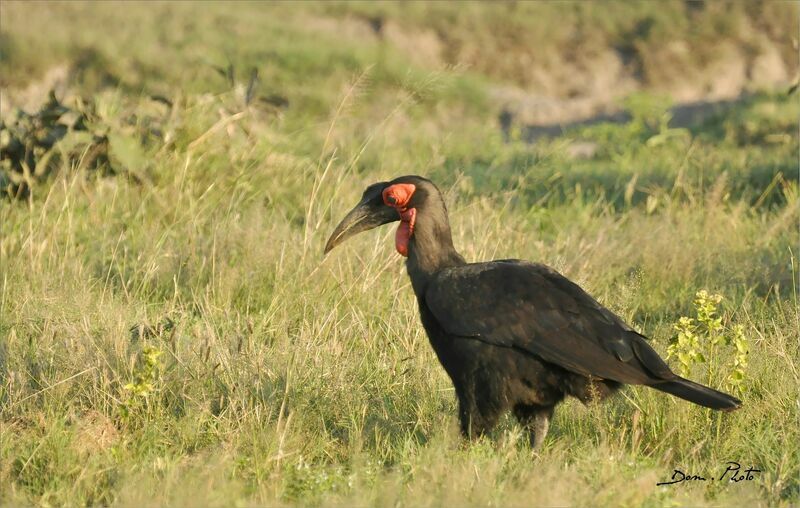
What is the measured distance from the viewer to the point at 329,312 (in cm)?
565

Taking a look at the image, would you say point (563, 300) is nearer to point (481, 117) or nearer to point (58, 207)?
point (58, 207)

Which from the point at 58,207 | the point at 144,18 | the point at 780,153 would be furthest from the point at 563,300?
the point at 144,18

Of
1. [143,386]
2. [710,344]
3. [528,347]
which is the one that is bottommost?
[143,386]

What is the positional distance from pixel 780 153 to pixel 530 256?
13.9 feet

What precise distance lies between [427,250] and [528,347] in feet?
2.10

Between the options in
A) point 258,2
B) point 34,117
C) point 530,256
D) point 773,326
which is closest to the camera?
point 773,326

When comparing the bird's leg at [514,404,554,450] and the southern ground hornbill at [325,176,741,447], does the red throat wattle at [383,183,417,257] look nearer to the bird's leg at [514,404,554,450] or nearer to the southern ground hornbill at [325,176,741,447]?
the southern ground hornbill at [325,176,741,447]

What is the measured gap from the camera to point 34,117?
7.54m

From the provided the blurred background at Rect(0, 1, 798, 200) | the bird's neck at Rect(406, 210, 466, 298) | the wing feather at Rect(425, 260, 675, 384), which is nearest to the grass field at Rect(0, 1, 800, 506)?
the wing feather at Rect(425, 260, 675, 384)

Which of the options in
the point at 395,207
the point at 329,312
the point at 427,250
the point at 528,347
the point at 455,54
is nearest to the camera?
the point at 528,347

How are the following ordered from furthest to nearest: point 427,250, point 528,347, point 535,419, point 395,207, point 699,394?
point 395,207
point 427,250
point 535,419
point 528,347
point 699,394

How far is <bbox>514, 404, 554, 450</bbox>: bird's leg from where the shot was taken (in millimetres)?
4473

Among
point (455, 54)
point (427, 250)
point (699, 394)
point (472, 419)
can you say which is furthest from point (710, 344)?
point (455, 54)
